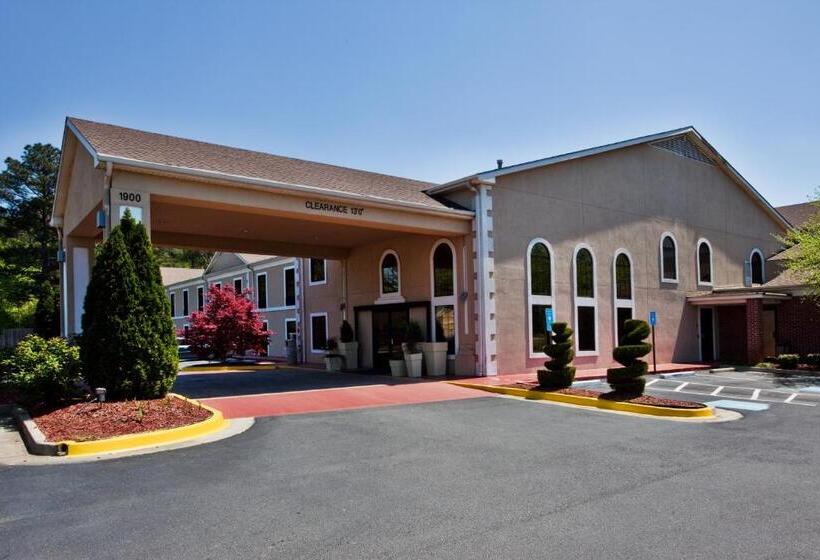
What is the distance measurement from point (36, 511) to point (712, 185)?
27.2 m

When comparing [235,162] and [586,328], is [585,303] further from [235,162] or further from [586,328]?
[235,162]

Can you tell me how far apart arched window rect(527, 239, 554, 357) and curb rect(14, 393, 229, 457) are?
1108cm

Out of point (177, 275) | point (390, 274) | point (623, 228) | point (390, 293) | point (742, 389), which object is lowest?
point (742, 389)

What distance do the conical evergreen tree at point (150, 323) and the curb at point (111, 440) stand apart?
1645 millimetres

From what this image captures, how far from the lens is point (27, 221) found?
139 feet

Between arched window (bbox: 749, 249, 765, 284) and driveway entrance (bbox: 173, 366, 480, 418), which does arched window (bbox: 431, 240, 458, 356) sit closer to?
driveway entrance (bbox: 173, 366, 480, 418)

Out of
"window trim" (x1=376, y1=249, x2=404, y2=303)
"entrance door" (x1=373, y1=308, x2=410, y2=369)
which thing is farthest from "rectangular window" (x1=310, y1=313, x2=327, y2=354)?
"window trim" (x1=376, y1=249, x2=404, y2=303)

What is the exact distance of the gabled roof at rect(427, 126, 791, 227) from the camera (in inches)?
713

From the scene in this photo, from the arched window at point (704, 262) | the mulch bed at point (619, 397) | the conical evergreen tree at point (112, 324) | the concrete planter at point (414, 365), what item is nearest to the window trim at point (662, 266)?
the arched window at point (704, 262)

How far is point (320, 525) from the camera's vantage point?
5348mm

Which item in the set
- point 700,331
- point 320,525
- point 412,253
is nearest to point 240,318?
point 412,253

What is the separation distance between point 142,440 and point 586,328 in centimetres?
1525

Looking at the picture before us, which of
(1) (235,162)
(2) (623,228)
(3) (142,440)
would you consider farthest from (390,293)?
(3) (142,440)

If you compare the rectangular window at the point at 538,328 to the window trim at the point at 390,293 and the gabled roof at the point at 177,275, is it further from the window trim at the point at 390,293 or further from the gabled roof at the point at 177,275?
the gabled roof at the point at 177,275
